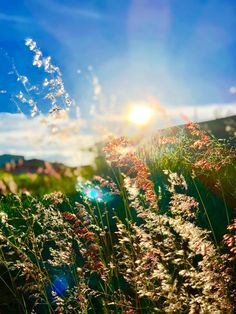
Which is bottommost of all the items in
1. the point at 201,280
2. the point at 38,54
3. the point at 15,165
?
the point at 201,280

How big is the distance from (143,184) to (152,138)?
13.0 feet

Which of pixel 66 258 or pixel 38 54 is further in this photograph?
pixel 38 54

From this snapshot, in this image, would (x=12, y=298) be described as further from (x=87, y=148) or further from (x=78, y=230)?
(x=87, y=148)

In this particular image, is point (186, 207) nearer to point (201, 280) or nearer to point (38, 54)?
point (201, 280)

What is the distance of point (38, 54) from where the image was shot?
3793 millimetres

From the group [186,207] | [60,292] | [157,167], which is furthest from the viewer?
[157,167]

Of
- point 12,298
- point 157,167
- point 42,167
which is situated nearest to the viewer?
point 42,167

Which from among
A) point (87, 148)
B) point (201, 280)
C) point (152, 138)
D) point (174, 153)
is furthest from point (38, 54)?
point (152, 138)

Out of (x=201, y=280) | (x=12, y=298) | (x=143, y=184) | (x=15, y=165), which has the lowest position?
(x=12, y=298)

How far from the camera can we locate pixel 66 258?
346cm

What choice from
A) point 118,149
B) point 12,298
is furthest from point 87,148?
point 12,298

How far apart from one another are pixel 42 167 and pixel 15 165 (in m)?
0.21

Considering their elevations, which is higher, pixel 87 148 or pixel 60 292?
pixel 87 148

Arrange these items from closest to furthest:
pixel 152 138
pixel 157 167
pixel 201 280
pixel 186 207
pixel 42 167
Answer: pixel 201 280
pixel 186 207
pixel 42 167
pixel 157 167
pixel 152 138
